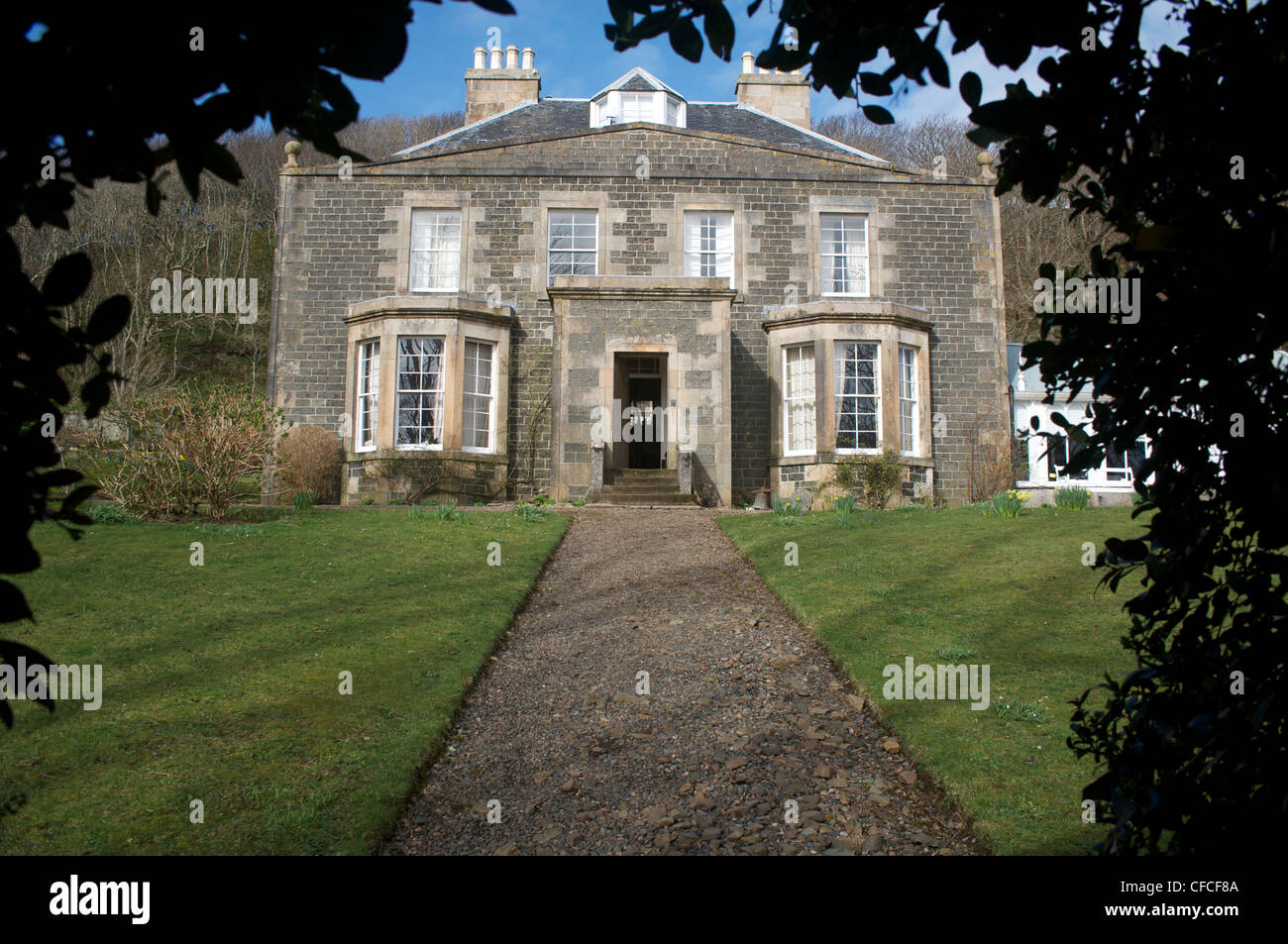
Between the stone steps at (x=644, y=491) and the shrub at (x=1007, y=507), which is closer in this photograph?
the shrub at (x=1007, y=507)

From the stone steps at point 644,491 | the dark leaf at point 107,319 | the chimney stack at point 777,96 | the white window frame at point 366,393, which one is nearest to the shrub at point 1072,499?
the stone steps at point 644,491

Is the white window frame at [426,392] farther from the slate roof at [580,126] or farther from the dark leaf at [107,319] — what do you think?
the dark leaf at [107,319]

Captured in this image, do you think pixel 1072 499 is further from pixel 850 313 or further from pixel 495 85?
pixel 495 85

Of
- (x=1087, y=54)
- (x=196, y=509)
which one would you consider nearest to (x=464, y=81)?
(x=196, y=509)

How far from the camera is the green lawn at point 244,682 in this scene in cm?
402

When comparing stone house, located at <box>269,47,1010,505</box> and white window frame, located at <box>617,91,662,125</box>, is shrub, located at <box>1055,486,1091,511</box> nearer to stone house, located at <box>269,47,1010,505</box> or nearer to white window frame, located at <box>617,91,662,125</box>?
stone house, located at <box>269,47,1010,505</box>

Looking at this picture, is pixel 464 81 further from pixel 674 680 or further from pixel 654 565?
pixel 674 680

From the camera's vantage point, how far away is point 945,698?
574 cm

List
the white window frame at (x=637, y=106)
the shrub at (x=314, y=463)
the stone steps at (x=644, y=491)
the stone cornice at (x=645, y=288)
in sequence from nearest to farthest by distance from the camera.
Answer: the stone steps at (x=644, y=491)
the stone cornice at (x=645, y=288)
the shrub at (x=314, y=463)
the white window frame at (x=637, y=106)

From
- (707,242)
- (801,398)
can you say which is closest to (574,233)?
(707,242)

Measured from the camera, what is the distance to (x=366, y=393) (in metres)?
17.8

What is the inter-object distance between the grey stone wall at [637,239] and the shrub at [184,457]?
21.2ft

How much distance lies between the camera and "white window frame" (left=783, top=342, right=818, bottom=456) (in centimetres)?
1698
